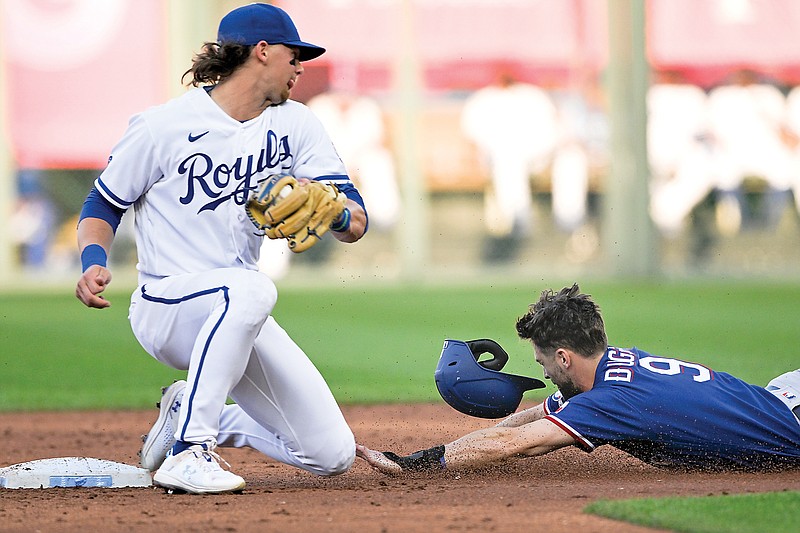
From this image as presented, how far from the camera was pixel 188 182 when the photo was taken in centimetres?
423

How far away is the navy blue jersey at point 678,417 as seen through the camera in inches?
166

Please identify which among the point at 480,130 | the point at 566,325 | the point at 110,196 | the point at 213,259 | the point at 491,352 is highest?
the point at 110,196

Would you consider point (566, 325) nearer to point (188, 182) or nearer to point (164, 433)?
A: point (188, 182)

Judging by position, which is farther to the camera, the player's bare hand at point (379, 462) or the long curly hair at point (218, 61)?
the player's bare hand at point (379, 462)

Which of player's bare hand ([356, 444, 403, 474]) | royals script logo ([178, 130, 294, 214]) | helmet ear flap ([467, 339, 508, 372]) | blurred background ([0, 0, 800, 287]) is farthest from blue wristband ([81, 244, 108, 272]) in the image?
blurred background ([0, 0, 800, 287])

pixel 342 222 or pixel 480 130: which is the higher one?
pixel 342 222

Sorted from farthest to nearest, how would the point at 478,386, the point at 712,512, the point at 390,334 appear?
the point at 390,334, the point at 478,386, the point at 712,512

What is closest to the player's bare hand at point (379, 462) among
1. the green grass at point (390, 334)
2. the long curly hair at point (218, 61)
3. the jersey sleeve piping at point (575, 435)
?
the jersey sleeve piping at point (575, 435)

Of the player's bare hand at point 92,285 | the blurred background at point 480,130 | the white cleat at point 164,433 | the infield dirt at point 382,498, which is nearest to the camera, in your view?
the infield dirt at point 382,498

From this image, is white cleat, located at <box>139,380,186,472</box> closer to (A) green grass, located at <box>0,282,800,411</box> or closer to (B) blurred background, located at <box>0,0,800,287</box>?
(A) green grass, located at <box>0,282,800,411</box>

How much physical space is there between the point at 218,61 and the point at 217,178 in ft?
1.41

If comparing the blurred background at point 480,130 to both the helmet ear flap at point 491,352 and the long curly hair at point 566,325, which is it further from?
the long curly hair at point 566,325

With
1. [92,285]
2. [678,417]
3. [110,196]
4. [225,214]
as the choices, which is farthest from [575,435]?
[110,196]

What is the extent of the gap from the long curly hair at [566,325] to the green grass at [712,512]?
0.73 m
